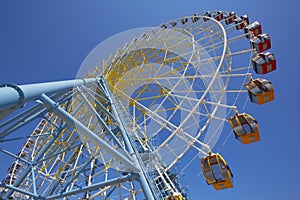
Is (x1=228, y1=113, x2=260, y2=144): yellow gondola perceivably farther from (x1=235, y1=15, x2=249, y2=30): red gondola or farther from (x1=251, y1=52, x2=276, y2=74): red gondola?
(x1=235, y1=15, x2=249, y2=30): red gondola

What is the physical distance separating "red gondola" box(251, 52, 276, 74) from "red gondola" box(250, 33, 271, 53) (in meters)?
0.39

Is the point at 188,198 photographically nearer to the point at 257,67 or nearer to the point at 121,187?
the point at 121,187

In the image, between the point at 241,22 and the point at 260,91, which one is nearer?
the point at 260,91

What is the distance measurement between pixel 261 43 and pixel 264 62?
3.71 feet

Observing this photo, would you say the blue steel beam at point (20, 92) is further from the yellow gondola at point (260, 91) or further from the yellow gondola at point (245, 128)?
the yellow gondola at point (260, 91)

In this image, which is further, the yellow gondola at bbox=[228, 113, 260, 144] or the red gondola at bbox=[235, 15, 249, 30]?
the red gondola at bbox=[235, 15, 249, 30]

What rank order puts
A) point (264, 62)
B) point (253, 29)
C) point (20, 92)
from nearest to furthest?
point (20, 92)
point (264, 62)
point (253, 29)

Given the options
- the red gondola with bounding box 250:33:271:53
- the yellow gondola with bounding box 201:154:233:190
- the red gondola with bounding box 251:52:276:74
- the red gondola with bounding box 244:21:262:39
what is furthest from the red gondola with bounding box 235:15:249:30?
the yellow gondola with bounding box 201:154:233:190

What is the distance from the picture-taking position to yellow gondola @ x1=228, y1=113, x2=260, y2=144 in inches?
378

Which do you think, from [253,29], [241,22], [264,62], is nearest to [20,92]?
[264,62]

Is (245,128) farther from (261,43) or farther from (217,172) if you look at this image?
(261,43)

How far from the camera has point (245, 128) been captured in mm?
9664

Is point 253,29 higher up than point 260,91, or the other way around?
point 253,29

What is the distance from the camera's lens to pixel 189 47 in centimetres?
1278
